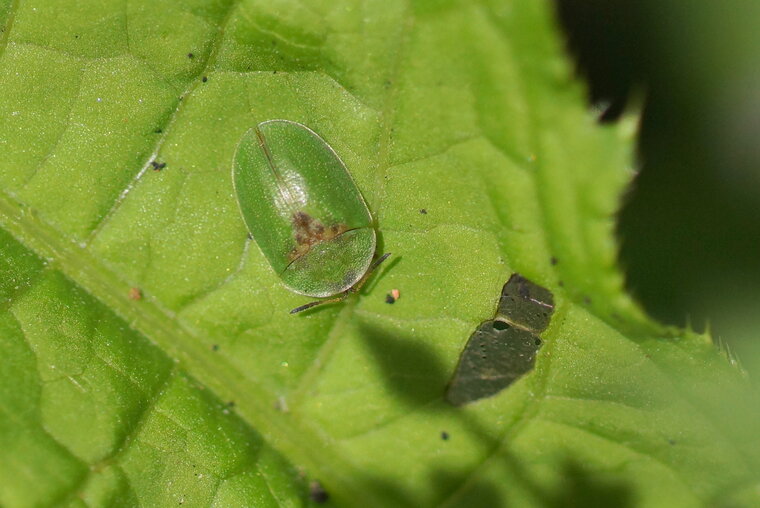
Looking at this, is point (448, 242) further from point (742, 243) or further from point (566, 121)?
point (742, 243)

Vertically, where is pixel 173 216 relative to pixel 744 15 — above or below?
below

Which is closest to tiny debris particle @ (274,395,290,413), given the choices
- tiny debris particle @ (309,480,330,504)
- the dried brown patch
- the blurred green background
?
tiny debris particle @ (309,480,330,504)

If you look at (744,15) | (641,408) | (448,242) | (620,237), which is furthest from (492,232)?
(744,15)

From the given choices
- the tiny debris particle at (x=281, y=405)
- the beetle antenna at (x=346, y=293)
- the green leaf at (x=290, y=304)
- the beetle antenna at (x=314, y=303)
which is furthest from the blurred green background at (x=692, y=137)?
the tiny debris particle at (x=281, y=405)

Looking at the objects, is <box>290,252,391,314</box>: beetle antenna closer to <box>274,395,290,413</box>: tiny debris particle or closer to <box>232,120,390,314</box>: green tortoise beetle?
<box>232,120,390,314</box>: green tortoise beetle

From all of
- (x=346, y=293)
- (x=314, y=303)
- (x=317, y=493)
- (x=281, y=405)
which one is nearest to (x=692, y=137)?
(x=346, y=293)

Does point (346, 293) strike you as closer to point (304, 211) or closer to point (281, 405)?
point (304, 211)

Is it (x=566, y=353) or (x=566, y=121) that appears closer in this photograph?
(x=566, y=121)
